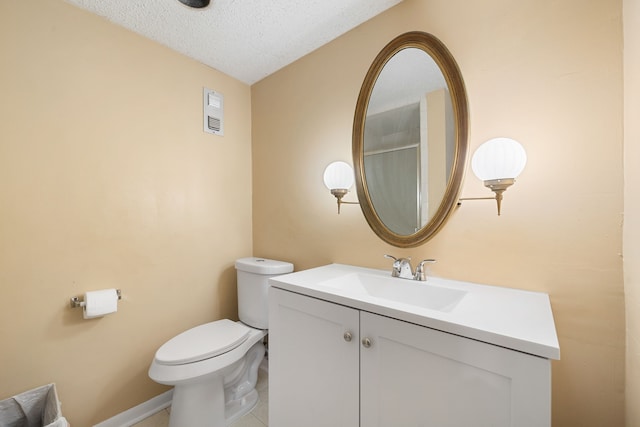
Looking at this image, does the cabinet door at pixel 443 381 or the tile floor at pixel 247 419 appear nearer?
the cabinet door at pixel 443 381

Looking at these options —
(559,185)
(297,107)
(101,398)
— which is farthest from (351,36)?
(101,398)

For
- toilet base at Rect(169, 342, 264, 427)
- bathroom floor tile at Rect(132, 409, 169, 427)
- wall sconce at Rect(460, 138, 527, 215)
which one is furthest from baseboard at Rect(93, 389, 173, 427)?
wall sconce at Rect(460, 138, 527, 215)

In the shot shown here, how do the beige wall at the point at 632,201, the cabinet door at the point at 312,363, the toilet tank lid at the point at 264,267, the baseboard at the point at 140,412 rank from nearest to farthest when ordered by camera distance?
the beige wall at the point at 632,201 → the cabinet door at the point at 312,363 → the baseboard at the point at 140,412 → the toilet tank lid at the point at 264,267

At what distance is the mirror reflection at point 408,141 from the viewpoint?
3.63 feet

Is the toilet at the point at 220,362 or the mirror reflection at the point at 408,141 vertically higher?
the mirror reflection at the point at 408,141

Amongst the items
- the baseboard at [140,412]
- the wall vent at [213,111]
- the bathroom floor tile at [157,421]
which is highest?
the wall vent at [213,111]

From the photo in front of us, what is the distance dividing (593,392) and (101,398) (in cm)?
216

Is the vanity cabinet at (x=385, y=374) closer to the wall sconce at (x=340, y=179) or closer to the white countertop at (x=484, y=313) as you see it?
the white countertop at (x=484, y=313)

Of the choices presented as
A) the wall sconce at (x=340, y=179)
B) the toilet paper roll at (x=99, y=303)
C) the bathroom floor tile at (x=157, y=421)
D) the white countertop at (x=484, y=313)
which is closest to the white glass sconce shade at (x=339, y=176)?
the wall sconce at (x=340, y=179)

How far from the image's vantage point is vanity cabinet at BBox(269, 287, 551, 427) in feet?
1.96

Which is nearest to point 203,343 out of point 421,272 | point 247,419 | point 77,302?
point 247,419

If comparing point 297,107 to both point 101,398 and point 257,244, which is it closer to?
point 257,244

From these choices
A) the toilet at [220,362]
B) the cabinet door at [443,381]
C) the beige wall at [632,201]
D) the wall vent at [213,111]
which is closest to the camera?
the cabinet door at [443,381]

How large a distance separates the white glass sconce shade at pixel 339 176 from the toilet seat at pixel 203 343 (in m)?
1.01
